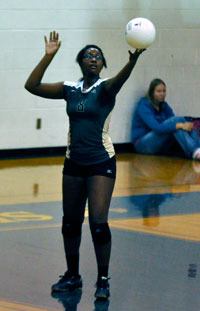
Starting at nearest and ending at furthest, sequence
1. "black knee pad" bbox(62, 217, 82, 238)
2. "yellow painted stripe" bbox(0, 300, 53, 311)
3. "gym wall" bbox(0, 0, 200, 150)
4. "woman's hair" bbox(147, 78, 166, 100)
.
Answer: "yellow painted stripe" bbox(0, 300, 53, 311), "black knee pad" bbox(62, 217, 82, 238), "gym wall" bbox(0, 0, 200, 150), "woman's hair" bbox(147, 78, 166, 100)

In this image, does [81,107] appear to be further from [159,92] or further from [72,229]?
[159,92]

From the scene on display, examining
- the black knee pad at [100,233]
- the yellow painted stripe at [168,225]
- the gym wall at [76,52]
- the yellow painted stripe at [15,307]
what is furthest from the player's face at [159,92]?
the yellow painted stripe at [15,307]

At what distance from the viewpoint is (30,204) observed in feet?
43.3

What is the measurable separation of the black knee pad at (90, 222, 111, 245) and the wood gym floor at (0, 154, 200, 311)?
483 millimetres

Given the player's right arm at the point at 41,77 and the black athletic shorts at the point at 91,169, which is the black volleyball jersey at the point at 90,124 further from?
the player's right arm at the point at 41,77

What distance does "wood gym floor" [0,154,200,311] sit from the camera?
28.7 ft

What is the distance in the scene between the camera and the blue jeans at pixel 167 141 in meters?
17.3

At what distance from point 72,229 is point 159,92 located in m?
9.12

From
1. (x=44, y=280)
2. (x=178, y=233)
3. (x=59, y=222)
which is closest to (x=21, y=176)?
(x=59, y=222)

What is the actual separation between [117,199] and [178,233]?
2.25 metres

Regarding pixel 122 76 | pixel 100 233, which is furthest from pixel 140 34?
pixel 100 233

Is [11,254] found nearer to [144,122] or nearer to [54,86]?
[54,86]

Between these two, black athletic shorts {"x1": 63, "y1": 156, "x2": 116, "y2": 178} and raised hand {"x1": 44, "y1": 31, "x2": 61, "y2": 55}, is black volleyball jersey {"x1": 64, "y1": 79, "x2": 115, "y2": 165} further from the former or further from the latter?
raised hand {"x1": 44, "y1": 31, "x2": 61, "y2": 55}

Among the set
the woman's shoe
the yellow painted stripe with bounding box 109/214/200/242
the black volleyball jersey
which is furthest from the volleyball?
the yellow painted stripe with bounding box 109/214/200/242
